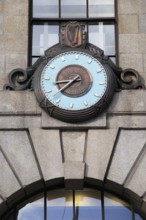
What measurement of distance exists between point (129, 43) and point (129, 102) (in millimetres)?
1452

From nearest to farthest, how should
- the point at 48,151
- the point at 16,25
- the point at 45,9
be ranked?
1. the point at 48,151
2. the point at 16,25
3. the point at 45,9

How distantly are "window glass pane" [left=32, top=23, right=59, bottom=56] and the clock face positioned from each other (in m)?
0.82

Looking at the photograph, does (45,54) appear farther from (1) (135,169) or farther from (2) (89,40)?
(1) (135,169)

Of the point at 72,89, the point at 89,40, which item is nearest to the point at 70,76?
the point at 72,89

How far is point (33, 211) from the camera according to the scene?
1553 centimetres

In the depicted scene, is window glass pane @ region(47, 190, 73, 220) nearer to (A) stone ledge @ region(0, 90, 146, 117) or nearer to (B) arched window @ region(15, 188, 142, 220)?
(B) arched window @ region(15, 188, 142, 220)

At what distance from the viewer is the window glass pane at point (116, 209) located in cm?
1552

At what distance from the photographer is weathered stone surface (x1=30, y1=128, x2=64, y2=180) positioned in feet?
49.1

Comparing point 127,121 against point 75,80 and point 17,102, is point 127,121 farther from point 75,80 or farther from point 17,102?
point 17,102

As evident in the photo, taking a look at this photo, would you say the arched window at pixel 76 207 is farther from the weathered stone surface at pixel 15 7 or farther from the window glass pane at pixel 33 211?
the weathered stone surface at pixel 15 7

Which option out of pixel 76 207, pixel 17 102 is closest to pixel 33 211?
pixel 76 207

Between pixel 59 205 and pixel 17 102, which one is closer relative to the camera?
pixel 17 102

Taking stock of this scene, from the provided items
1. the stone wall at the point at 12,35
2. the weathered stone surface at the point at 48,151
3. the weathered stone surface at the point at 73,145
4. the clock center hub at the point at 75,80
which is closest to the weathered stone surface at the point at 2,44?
the stone wall at the point at 12,35

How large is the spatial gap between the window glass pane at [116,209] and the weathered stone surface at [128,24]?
3.66 metres
